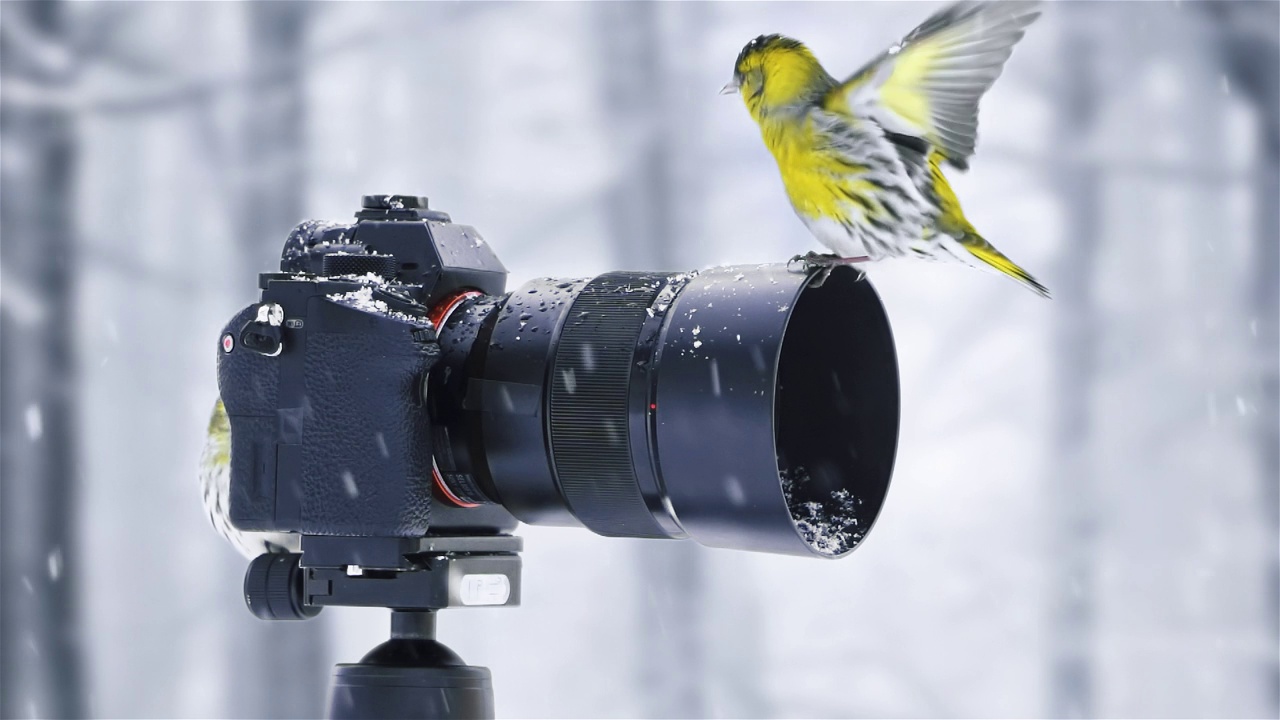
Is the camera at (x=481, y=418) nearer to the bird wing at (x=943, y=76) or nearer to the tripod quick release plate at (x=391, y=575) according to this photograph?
the tripod quick release plate at (x=391, y=575)

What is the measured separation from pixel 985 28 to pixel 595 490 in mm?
457

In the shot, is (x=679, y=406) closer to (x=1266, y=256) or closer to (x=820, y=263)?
(x=820, y=263)

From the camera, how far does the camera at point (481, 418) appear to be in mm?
1053

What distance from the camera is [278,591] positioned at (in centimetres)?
118

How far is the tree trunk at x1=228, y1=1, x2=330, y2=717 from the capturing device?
8.95ft

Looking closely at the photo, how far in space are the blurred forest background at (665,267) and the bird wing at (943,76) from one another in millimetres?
1544

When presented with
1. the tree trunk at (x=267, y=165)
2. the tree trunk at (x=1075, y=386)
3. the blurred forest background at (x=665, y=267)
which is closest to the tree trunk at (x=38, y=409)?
the blurred forest background at (x=665, y=267)

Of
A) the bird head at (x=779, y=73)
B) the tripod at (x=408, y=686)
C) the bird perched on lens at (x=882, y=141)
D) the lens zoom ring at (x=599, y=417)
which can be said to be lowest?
the tripod at (x=408, y=686)

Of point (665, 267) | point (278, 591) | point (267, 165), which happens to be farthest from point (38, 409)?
point (278, 591)

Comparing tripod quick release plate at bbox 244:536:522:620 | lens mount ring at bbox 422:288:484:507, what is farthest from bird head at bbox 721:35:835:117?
tripod quick release plate at bbox 244:536:522:620

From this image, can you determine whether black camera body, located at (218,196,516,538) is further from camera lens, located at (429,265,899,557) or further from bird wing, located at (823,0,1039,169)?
bird wing, located at (823,0,1039,169)

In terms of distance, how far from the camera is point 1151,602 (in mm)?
2648

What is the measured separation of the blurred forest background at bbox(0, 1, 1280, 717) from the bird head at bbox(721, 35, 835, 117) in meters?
1.52

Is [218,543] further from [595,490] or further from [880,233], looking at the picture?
[880,233]
